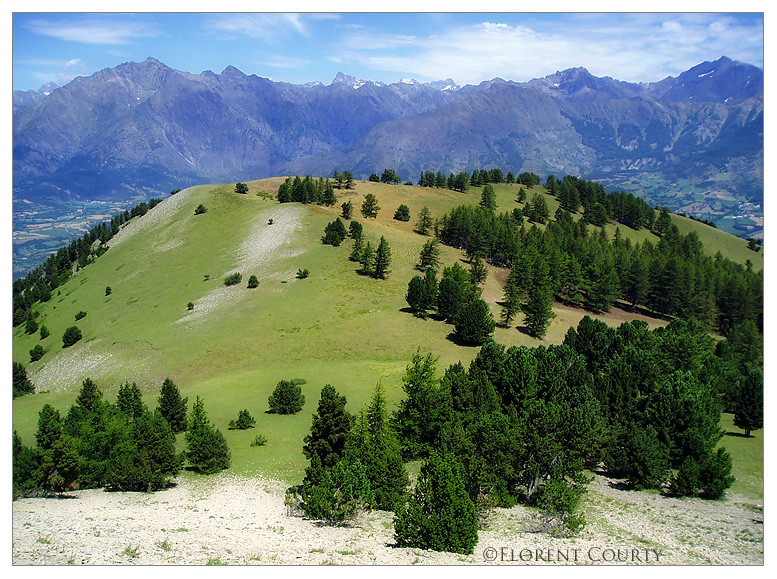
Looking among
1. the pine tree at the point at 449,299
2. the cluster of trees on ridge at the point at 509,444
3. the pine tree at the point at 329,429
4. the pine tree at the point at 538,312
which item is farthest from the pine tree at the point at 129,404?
the pine tree at the point at 538,312

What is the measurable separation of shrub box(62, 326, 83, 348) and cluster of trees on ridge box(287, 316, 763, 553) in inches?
2619

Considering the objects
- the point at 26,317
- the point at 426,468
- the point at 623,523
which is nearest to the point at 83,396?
the point at 426,468

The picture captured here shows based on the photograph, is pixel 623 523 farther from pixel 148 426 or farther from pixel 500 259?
pixel 500 259

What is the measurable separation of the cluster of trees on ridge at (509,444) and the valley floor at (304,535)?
1.54 m

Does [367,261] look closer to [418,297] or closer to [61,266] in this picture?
[418,297]

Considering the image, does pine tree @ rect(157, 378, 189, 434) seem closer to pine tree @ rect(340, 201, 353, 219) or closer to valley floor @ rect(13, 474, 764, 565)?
valley floor @ rect(13, 474, 764, 565)

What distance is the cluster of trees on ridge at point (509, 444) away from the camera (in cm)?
3310

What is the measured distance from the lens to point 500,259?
138 m

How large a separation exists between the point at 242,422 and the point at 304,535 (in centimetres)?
2903

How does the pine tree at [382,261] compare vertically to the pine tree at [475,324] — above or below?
above

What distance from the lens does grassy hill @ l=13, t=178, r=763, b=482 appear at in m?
66.9

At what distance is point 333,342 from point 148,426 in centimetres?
3977

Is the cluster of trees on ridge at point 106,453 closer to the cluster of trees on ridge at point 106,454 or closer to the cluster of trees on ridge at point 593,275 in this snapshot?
the cluster of trees on ridge at point 106,454

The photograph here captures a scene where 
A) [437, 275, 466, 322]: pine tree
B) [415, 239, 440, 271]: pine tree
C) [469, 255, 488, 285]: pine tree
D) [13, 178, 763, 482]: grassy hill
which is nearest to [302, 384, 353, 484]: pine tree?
[13, 178, 763, 482]: grassy hill
